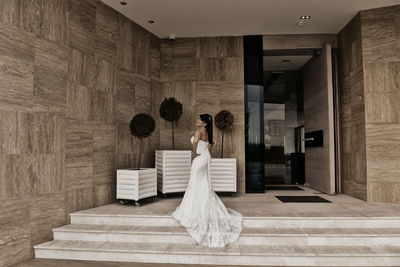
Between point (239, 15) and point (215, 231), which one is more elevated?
point (239, 15)

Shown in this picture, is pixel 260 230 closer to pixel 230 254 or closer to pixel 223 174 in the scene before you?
pixel 230 254

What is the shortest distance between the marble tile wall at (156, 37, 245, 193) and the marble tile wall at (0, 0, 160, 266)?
3.01 feet

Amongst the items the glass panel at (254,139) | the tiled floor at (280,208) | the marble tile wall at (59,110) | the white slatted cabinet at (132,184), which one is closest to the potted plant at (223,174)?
the tiled floor at (280,208)

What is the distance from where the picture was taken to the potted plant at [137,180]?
436 centimetres

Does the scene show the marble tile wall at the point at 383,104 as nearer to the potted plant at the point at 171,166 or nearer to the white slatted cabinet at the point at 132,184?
the potted plant at the point at 171,166

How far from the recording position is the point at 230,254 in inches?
122

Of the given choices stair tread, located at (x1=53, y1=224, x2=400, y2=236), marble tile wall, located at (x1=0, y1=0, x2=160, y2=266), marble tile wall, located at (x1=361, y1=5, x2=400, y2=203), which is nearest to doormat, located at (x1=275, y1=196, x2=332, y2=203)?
marble tile wall, located at (x1=361, y1=5, x2=400, y2=203)

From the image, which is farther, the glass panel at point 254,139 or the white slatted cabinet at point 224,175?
the glass panel at point 254,139

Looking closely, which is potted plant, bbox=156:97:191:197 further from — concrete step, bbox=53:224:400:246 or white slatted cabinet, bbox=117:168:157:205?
concrete step, bbox=53:224:400:246

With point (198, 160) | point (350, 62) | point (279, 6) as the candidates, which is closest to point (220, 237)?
point (198, 160)

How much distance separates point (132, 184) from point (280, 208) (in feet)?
7.94

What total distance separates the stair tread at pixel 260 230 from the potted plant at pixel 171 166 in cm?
142

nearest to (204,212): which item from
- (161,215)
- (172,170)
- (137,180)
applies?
(161,215)

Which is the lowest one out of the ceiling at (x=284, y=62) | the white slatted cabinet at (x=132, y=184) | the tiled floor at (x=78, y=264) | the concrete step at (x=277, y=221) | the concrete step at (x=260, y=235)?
the tiled floor at (x=78, y=264)
